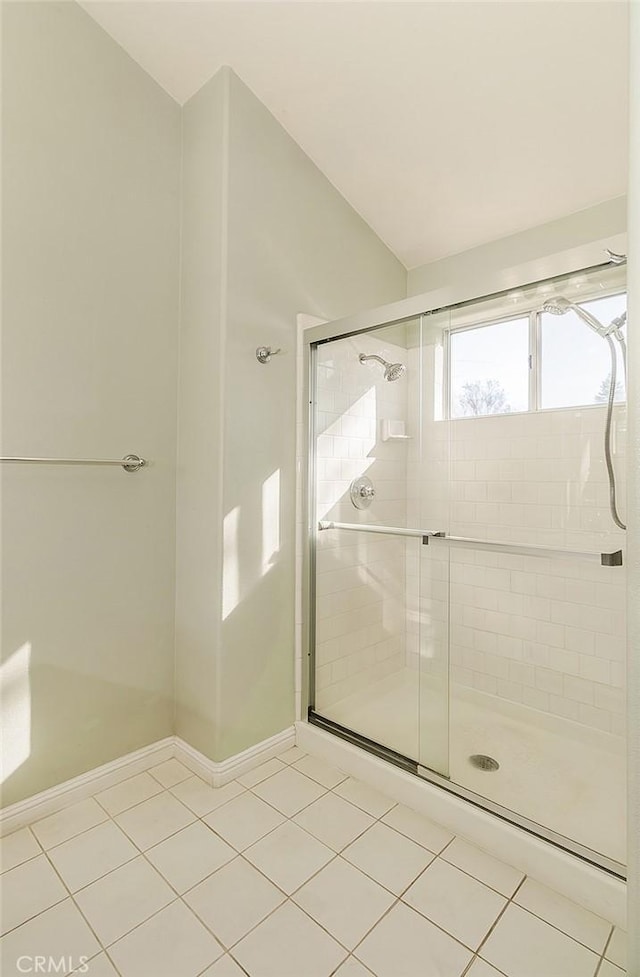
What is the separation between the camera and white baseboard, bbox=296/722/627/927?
4.20ft

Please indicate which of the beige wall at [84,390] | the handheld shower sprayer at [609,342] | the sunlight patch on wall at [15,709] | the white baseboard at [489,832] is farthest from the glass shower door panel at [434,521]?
the sunlight patch on wall at [15,709]

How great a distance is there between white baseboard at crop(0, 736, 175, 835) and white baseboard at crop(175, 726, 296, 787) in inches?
3.6

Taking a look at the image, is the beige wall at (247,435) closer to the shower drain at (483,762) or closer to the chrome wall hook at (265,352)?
the chrome wall hook at (265,352)

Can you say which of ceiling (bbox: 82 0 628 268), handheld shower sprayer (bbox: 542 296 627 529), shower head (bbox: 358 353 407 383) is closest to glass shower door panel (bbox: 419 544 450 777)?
handheld shower sprayer (bbox: 542 296 627 529)

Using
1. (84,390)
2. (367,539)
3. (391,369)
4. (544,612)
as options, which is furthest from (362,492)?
(84,390)

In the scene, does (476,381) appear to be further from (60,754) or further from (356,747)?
(60,754)

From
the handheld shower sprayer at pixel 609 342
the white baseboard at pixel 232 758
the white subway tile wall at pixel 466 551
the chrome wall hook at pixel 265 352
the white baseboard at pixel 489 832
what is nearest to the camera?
the white baseboard at pixel 489 832

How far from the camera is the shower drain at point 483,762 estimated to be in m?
1.75

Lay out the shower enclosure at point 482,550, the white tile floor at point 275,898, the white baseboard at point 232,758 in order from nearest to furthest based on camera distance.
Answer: the white tile floor at point 275,898 → the shower enclosure at point 482,550 → the white baseboard at point 232,758

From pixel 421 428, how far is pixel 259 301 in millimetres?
797

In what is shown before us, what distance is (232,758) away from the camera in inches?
73.3

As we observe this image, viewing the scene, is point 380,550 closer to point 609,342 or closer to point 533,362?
point 533,362

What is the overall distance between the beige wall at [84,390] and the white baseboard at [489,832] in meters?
0.74

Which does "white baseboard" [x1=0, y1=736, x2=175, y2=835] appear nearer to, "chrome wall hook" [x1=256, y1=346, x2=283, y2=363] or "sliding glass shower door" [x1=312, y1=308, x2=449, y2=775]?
"sliding glass shower door" [x1=312, y1=308, x2=449, y2=775]
